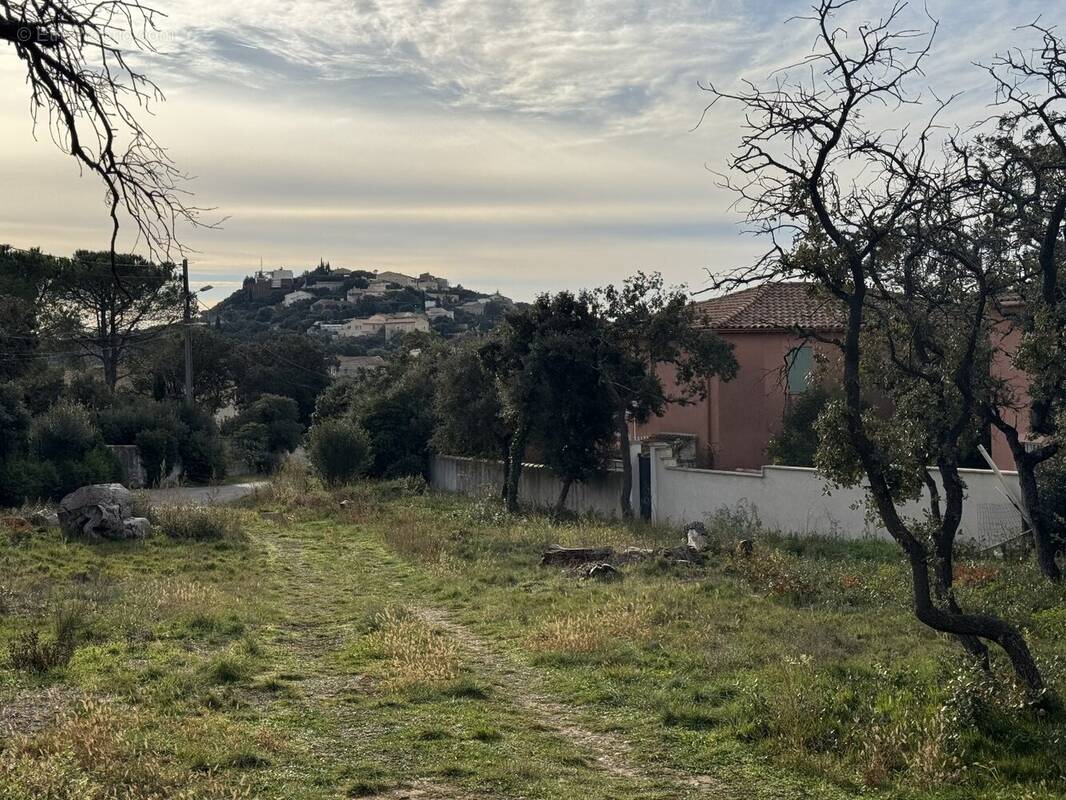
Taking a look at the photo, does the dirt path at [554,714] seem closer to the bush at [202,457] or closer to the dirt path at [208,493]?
the dirt path at [208,493]

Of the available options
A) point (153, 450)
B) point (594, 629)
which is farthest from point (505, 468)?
point (594, 629)

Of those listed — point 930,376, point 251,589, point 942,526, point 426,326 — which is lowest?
point 251,589

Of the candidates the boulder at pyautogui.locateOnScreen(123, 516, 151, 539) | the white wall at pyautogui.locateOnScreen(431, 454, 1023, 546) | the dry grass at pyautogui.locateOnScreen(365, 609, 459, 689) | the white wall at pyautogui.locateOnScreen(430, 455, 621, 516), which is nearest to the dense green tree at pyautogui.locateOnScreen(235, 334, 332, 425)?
the white wall at pyautogui.locateOnScreen(430, 455, 621, 516)

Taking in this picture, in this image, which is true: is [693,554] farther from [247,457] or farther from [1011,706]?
[247,457]

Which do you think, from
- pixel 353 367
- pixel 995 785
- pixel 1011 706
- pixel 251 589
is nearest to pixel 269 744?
pixel 995 785

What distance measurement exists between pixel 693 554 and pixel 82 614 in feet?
30.1

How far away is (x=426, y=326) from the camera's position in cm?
10744

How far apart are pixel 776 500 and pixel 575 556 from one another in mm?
6170

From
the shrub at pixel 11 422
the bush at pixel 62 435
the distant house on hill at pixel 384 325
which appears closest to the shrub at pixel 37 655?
the shrub at pixel 11 422

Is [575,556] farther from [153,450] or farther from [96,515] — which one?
[153,450]

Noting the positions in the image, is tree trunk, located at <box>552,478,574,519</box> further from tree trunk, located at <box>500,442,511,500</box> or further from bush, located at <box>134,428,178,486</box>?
bush, located at <box>134,428,178,486</box>

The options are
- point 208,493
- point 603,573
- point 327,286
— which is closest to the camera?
point 603,573

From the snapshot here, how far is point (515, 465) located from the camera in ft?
92.2

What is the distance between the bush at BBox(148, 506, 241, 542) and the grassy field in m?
4.72
